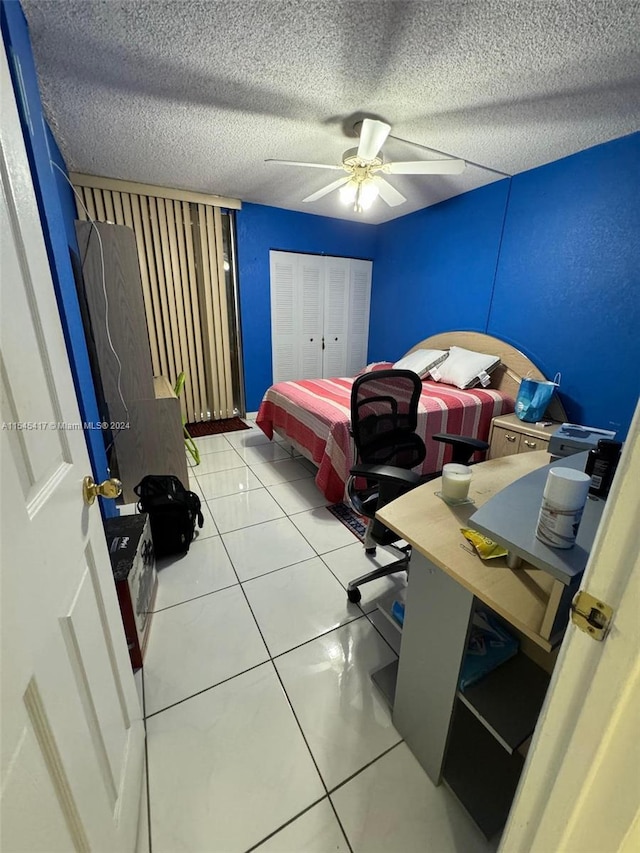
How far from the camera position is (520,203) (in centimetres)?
299

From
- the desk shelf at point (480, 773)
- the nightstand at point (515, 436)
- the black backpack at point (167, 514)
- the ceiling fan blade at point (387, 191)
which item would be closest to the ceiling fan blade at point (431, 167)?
the ceiling fan blade at point (387, 191)

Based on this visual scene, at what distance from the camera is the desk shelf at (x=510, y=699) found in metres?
0.87

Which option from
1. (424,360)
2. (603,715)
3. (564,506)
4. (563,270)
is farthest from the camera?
(424,360)

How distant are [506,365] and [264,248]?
3.07 metres

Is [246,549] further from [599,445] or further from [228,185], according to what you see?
[228,185]

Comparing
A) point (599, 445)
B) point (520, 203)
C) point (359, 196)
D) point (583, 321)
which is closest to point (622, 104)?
point (520, 203)

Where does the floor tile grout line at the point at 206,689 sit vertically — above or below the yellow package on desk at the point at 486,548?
below

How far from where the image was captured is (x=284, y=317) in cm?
441

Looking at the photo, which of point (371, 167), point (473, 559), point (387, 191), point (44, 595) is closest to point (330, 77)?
point (371, 167)

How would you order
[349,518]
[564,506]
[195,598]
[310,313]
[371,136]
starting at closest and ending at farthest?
[564,506]
[195,598]
[371,136]
[349,518]
[310,313]

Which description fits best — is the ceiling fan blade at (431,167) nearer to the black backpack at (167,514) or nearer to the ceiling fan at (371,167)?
the ceiling fan at (371,167)

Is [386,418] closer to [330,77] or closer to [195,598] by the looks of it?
[195,598]

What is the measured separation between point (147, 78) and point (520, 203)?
2980 millimetres

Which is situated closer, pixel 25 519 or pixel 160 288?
pixel 25 519
